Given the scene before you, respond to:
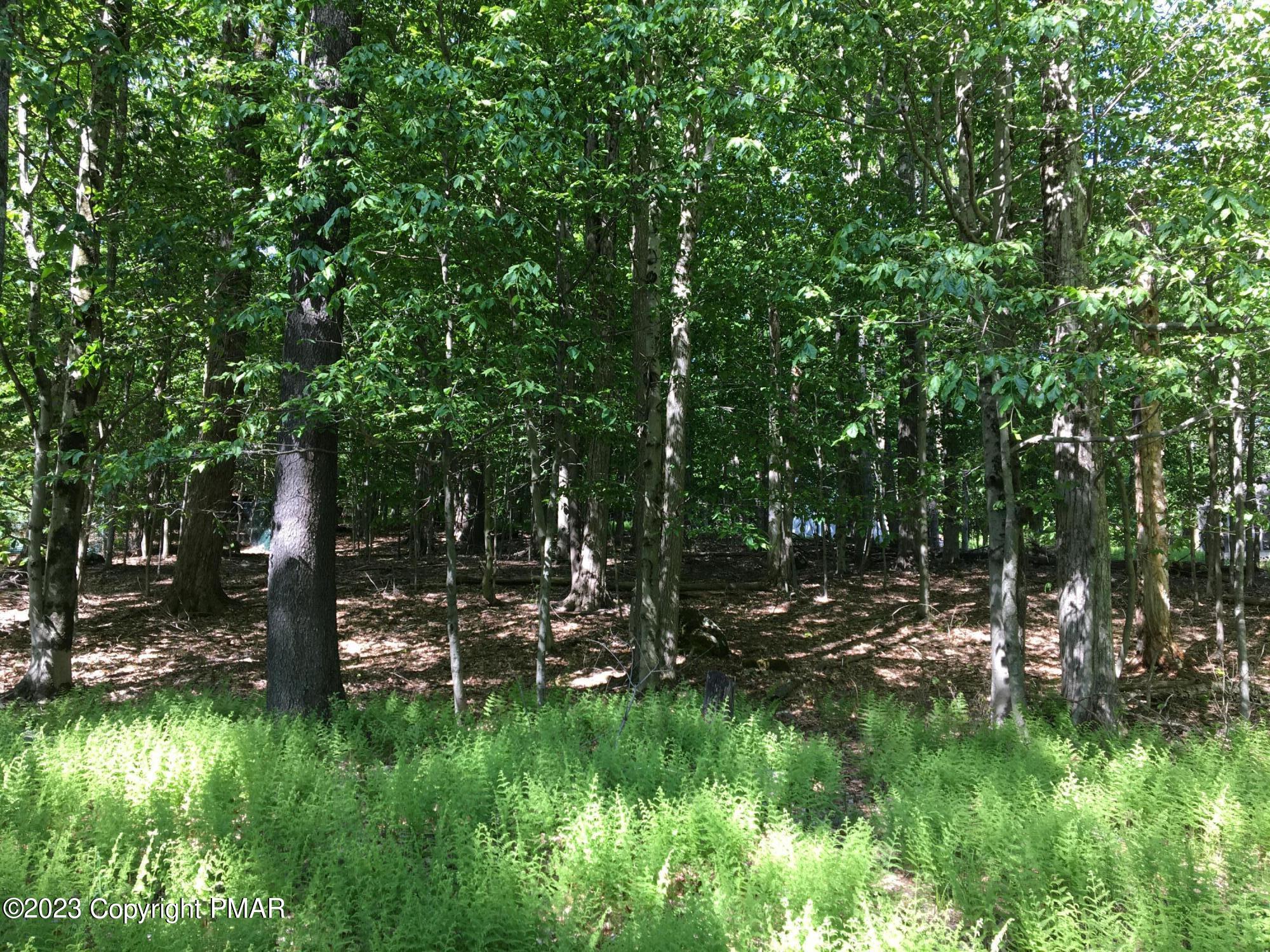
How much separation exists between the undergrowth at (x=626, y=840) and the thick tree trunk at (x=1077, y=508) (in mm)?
1363

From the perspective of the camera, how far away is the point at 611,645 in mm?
11828

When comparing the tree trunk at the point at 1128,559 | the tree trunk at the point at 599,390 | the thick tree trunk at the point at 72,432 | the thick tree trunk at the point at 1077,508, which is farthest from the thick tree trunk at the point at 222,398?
the tree trunk at the point at 1128,559

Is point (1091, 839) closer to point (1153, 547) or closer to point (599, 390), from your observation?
point (599, 390)

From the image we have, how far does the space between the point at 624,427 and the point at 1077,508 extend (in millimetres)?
4851

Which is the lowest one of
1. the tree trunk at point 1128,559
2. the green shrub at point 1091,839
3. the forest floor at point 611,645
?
the forest floor at point 611,645

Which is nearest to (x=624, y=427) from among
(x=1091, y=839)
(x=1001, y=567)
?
(x=1001, y=567)

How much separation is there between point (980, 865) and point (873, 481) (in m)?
15.1

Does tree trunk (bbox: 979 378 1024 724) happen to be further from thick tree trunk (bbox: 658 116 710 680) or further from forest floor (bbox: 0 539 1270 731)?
thick tree trunk (bbox: 658 116 710 680)

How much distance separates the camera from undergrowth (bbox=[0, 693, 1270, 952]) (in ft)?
10.6

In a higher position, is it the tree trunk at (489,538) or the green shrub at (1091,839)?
the tree trunk at (489,538)

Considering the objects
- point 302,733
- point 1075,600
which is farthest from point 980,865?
point 302,733

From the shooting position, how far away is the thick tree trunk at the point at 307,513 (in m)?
7.21

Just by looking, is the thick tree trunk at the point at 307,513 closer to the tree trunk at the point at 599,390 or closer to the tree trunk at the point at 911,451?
the tree trunk at the point at 599,390

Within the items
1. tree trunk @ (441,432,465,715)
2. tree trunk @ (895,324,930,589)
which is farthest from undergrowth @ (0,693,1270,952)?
tree trunk @ (895,324,930,589)
